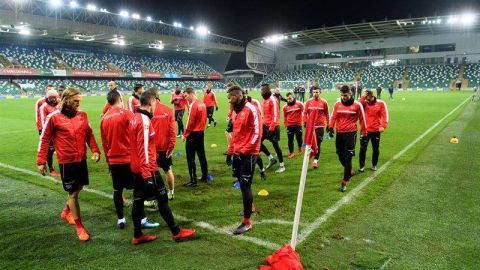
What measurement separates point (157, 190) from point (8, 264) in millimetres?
1984

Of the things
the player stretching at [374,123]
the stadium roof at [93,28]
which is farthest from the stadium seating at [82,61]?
the player stretching at [374,123]

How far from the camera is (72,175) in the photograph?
16.4 ft

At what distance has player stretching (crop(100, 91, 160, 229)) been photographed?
197 inches

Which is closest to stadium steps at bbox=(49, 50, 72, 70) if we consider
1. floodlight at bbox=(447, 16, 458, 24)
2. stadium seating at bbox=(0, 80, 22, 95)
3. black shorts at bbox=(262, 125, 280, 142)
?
stadium seating at bbox=(0, 80, 22, 95)

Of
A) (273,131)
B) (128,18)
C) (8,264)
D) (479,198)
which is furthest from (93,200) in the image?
(128,18)

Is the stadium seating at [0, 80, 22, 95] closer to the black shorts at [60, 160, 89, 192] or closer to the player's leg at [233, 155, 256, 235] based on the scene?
the black shorts at [60, 160, 89, 192]

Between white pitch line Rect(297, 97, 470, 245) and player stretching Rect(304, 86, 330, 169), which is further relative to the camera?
player stretching Rect(304, 86, 330, 169)

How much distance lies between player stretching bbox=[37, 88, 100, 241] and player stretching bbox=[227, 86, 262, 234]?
2240 mm

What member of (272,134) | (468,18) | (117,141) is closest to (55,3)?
(272,134)

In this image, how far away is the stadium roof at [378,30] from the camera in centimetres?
5538

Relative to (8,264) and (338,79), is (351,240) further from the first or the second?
(338,79)

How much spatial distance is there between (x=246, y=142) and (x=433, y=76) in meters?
65.5

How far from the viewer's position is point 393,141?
505 inches

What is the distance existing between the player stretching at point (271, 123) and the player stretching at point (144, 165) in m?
4.41
